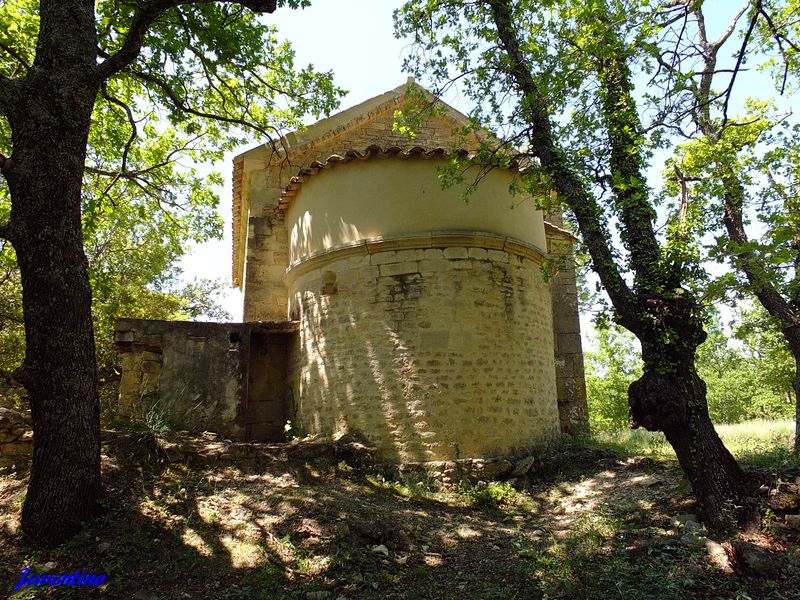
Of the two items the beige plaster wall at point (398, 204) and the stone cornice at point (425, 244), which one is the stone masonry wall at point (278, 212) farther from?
the stone cornice at point (425, 244)

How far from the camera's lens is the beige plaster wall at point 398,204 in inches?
309

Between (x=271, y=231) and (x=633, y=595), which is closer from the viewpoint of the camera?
(x=633, y=595)

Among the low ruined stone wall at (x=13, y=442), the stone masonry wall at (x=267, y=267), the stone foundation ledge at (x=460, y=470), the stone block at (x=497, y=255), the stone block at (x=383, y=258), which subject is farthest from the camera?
the stone masonry wall at (x=267, y=267)

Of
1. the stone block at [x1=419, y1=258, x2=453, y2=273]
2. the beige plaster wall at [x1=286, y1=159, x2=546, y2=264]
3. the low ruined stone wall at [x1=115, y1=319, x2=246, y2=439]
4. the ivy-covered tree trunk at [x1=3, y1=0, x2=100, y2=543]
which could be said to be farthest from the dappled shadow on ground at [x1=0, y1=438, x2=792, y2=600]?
the beige plaster wall at [x1=286, y1=159, x2=546, y2=264]

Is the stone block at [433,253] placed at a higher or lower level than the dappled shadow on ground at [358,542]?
higher

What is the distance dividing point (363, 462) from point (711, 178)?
7116mm

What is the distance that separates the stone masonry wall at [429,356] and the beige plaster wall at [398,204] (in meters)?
0.42

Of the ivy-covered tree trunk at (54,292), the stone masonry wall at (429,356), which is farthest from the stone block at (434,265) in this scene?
the ivy-covered tree trunk at (54,292)

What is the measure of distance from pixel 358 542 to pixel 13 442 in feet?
13.8

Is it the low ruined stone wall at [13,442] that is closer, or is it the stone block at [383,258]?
the low ruined stone wall at [13,442]

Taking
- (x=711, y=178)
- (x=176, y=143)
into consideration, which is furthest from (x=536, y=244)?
(x=176, y=143)

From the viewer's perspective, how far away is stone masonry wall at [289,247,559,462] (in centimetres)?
721

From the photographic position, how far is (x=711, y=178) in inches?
321

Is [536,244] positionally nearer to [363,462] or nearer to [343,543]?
[363,462]
